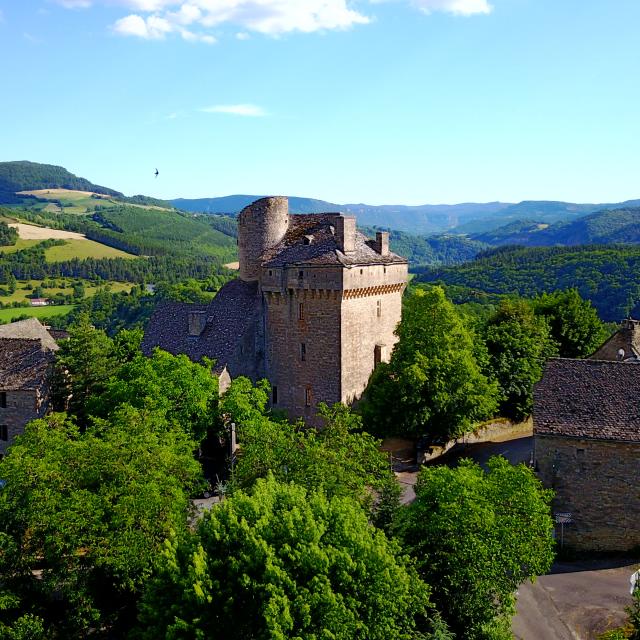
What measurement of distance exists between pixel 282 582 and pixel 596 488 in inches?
844

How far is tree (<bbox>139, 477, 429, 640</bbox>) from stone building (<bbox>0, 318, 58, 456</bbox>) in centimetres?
2685

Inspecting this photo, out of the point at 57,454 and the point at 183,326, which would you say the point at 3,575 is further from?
the point at 183,326

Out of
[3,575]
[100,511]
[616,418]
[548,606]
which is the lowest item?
[548,606]

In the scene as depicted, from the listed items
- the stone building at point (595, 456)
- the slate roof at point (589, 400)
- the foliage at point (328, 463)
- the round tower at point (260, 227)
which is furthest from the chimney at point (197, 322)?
the stone building at point (595, 456)

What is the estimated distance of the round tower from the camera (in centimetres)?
5509

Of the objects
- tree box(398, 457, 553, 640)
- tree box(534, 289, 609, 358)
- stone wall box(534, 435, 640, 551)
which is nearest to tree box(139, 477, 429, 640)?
tree box(398, 457, 553, 640)

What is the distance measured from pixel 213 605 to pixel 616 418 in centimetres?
2483

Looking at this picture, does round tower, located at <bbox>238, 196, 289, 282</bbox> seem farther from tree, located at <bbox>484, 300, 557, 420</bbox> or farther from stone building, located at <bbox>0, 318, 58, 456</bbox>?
tree, located at <bbox>484, 300, 557, 420</bbox>

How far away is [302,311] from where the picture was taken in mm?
52188

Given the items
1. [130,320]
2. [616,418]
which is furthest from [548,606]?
[130,320]

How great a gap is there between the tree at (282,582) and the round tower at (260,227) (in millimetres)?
29097

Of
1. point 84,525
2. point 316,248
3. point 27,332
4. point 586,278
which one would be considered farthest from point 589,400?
point 586,278

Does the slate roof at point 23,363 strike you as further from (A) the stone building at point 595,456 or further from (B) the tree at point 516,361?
(B) the tree at point 516,361

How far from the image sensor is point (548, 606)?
3581 cm
